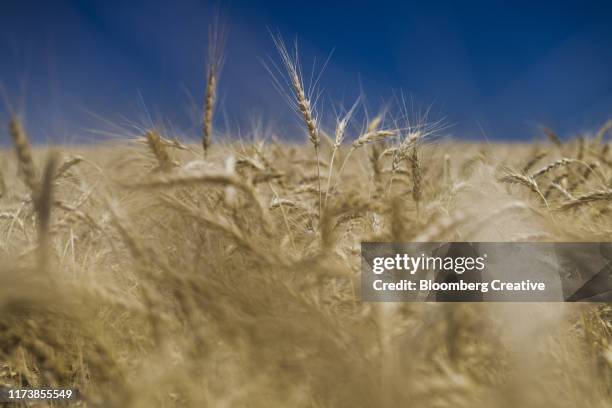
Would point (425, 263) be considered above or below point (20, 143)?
below

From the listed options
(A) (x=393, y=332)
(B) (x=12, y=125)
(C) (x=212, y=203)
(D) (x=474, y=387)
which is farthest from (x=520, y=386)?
(B) (x=12, y=125)

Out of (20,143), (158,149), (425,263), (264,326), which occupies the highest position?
(158,149)

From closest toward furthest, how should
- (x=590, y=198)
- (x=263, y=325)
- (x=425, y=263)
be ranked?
(x=263, y=325)
(x=425, y=263)
(x=590, y=198)

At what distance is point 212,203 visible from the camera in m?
1.44

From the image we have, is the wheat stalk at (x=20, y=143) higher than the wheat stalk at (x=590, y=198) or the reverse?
higher

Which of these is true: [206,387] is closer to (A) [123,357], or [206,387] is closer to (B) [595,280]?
(A) [123,357]

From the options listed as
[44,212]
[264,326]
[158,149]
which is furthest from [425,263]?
[158,149]

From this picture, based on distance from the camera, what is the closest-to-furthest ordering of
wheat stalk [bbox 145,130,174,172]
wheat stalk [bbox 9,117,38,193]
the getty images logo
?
1. the getty images logo
2. wheat stalk [bbox 9,117,38,193]
3. wheat stalk [bbox 145,130,174,172]

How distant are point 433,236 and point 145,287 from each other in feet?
2.13

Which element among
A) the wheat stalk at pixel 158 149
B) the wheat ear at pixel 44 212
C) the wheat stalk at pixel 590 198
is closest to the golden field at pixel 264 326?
the wheat ear at pixel 44 212

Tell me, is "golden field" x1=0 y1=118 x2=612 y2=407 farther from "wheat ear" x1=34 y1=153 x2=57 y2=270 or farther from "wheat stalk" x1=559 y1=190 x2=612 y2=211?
"wheat stalk" x1=559 y1=190 x2=612 y2=211

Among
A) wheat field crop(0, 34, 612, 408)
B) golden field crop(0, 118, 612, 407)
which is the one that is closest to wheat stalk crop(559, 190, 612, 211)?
golden field crop(0, 118, 612, 407)

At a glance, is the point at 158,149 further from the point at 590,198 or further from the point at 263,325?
the point at 590,198

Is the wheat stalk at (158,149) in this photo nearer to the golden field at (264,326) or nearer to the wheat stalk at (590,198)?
the golden field at (264,326)
